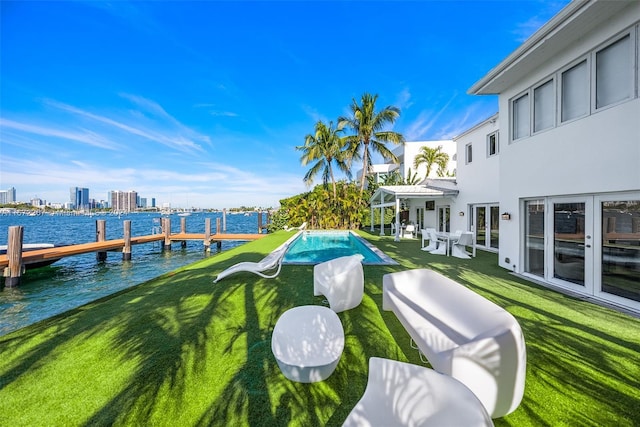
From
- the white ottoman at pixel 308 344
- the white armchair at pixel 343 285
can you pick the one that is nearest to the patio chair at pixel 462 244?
the white armchair at pixel 343 285

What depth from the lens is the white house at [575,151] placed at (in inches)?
190

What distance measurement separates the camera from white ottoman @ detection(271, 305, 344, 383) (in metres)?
2.81

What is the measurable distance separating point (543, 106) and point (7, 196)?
11205 centimetres

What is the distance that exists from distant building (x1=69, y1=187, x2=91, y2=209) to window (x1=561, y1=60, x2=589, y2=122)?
124 meters

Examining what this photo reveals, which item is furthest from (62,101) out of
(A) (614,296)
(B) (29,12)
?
(A) (614,296)

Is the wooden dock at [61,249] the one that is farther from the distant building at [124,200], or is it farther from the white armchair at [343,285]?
the distant building at [124,200]

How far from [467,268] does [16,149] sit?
3335 centimetres

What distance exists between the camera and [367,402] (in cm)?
184

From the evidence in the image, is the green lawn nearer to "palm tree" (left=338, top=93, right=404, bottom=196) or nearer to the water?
the water

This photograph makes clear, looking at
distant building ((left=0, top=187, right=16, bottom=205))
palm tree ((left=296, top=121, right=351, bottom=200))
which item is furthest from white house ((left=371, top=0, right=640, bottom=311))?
distant building ((left=0, top=187, right=16, bottom=205))

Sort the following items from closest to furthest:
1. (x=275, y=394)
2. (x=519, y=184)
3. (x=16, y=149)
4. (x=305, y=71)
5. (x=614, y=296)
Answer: (x=275, y=394), (x=614, y=296), (x=519, y=184), (x=305, y=71), (x=16, y=149)

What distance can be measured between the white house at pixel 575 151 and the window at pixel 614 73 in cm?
2

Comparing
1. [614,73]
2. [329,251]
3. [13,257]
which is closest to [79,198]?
[13,257]

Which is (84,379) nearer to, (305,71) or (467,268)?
(467,268)
